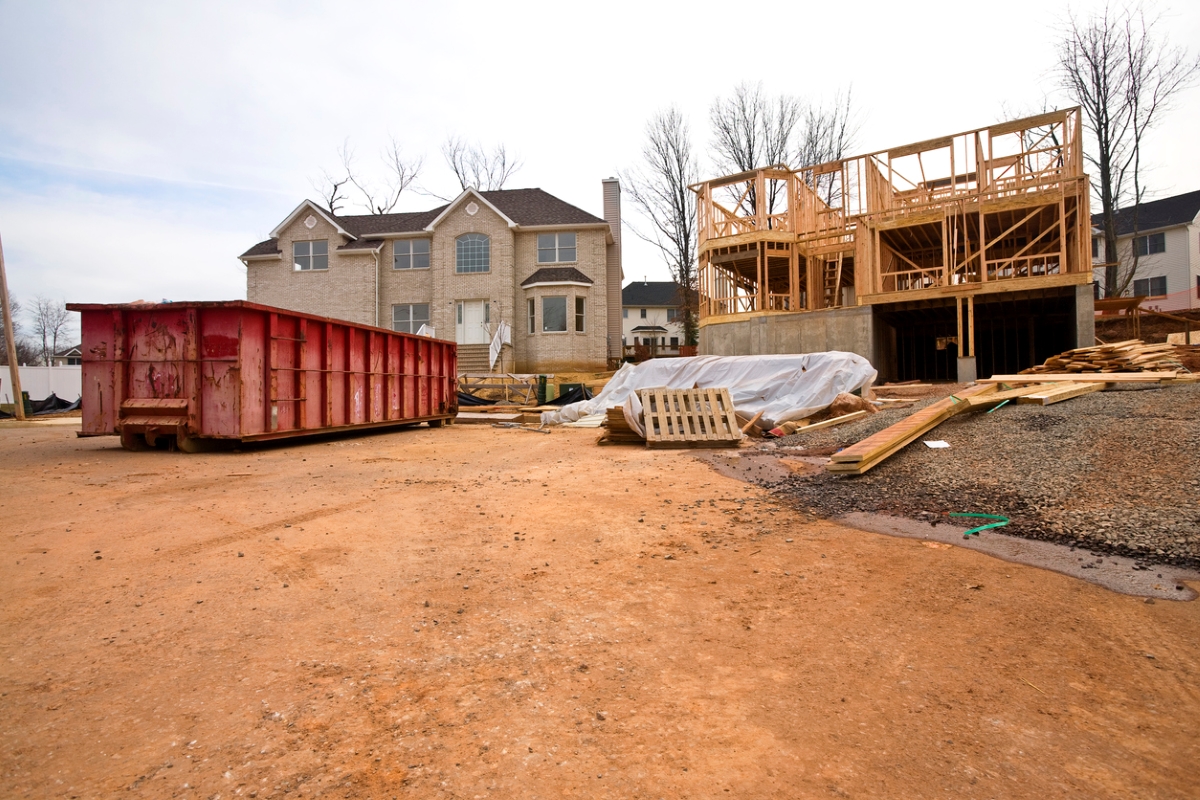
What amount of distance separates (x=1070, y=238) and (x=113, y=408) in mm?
24468

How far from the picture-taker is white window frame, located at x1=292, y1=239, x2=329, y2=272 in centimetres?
3102

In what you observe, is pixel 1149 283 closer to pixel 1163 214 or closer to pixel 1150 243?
pixel 1150 243

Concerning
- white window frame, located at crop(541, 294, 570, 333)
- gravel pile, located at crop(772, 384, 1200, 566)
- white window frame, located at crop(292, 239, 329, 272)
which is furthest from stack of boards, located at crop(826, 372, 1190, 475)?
white window frame, located at crop(292, 239, 329, 272)

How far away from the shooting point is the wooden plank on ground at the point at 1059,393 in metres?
9.72

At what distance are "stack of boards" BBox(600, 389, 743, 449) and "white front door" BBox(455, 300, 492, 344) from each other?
18.6 m

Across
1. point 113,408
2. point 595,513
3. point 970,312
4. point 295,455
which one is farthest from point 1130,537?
point 970,312

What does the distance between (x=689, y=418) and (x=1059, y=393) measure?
19.4ft

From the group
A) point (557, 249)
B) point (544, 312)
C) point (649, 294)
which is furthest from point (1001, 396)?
point (649, 294)

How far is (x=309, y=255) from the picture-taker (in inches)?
1225

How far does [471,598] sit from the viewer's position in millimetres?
3672

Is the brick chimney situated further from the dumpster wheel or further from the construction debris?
the dumpster wheel

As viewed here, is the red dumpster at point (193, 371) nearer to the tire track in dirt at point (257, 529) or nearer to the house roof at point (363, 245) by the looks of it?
the tire track in dirt at point (257, 529)

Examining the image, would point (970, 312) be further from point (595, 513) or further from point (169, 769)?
point (169, 769)

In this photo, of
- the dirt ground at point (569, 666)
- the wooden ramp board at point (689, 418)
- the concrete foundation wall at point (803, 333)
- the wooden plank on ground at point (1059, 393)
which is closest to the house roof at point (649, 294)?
the concrete foundation wall at point (803, 333)
